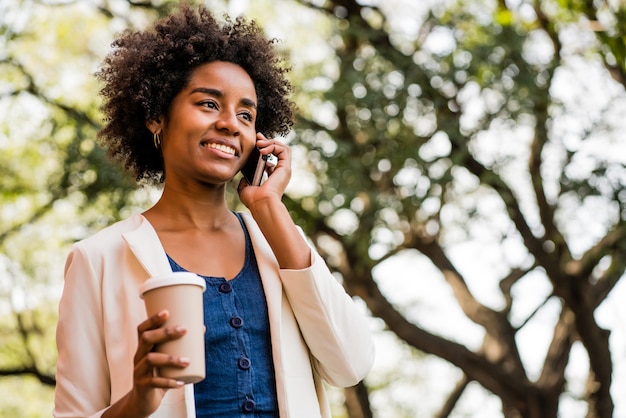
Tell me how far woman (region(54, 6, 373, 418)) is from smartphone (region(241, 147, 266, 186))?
0.07 feet

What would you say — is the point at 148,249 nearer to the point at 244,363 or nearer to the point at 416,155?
the point at 244,363

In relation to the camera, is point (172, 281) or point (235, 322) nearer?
point (172, 281)

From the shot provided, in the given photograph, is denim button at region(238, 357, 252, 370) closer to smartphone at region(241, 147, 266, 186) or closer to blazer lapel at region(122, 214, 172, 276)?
blazer lapel at region(122, 214, 172, 276)

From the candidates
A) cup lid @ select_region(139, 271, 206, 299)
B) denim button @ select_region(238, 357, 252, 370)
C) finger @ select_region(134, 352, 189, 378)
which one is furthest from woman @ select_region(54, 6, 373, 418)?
cup lid @ select_region(139, 271, 206, 299)

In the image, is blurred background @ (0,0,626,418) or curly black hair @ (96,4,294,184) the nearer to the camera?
curly black hair @ (96,4,294,184)

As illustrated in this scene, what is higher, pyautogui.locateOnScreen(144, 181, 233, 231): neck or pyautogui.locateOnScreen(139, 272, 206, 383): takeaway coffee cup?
pyautogui.locateOnScreen(144, 181, 233, 231): neck

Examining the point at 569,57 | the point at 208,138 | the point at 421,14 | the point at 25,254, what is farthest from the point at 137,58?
the point at 25,254

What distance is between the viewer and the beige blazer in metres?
2.24

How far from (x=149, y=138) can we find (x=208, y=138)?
1.24 feet

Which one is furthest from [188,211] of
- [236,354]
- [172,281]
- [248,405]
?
[172,281]

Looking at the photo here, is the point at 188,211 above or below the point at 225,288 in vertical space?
above

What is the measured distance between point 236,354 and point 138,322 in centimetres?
23

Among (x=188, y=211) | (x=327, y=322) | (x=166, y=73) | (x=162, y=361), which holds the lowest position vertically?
(x=162, y=361)

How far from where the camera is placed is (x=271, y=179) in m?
2.54
